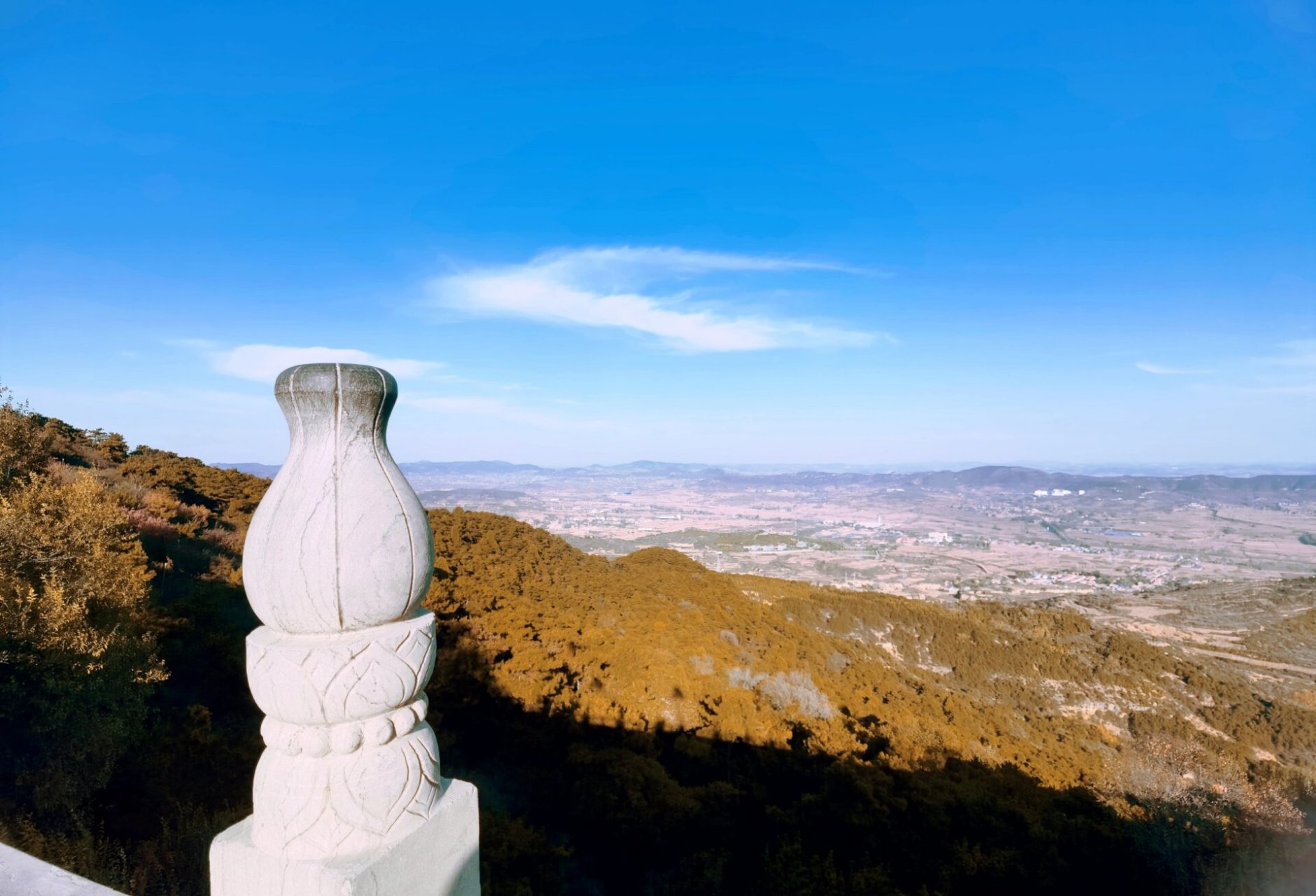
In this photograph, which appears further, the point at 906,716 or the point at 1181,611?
the point at 1181,611

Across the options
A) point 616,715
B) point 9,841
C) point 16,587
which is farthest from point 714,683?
point 16,587

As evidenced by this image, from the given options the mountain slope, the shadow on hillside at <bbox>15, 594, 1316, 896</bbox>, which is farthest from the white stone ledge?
the mountain slope

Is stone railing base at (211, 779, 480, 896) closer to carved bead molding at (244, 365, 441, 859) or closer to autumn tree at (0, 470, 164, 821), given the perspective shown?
carved bead molding at (244, 365, 441, 859)

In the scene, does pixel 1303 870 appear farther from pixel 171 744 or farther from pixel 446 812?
Answer: pixel 171 744

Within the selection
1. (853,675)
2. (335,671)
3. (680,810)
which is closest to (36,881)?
(335,671)

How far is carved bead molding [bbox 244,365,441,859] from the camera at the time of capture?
1.65 meters

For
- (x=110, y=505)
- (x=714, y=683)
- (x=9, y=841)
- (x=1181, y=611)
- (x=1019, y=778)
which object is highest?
(x=110, y=505)

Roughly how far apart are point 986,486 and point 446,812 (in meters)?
183

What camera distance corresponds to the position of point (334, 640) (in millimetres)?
1682

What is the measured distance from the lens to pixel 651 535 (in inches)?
2274

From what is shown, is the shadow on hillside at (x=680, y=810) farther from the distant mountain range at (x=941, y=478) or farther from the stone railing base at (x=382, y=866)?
the distant mountain range at (x=941, y=478)

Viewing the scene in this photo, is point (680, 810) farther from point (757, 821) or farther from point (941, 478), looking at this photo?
point (941, 478)

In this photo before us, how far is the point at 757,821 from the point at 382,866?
8.59m

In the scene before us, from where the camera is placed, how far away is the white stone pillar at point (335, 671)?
1644 mm
